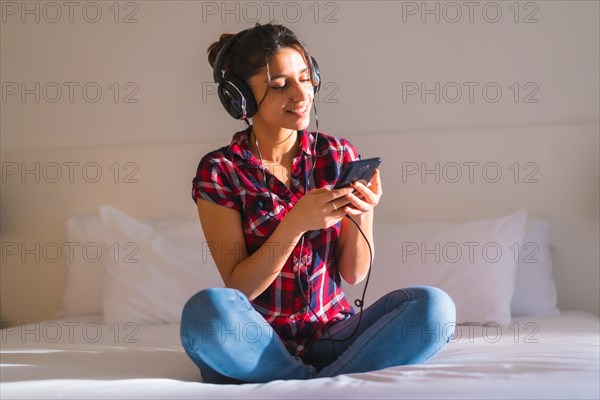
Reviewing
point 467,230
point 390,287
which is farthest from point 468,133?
point 390,287

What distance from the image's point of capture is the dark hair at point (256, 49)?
5.16 feet

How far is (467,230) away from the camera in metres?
2.22

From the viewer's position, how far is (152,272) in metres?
2.34

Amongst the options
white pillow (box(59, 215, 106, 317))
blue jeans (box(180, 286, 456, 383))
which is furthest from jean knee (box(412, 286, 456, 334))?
white pillow (box(59, 215, 106, 317))

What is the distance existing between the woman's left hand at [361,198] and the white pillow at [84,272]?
50.7 inches

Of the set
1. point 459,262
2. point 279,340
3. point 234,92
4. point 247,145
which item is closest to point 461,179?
point 459,262

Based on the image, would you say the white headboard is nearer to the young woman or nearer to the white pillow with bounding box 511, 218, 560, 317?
the white pillow with bounding box 511, 218, 560, 317

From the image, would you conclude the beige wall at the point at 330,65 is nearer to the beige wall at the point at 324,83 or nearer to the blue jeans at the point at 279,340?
the beige wall at the point at 324,83

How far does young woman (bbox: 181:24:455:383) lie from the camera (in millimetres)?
1368

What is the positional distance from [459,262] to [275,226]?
0.79m

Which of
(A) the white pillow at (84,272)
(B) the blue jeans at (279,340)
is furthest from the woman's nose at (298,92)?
(A) the white pillow at (84,272)

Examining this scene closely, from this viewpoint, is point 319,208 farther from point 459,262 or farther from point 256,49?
point 459,262

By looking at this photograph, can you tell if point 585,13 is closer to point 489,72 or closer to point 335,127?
point 489,72

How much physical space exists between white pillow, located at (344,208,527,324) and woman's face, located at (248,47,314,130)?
30.2 inches
